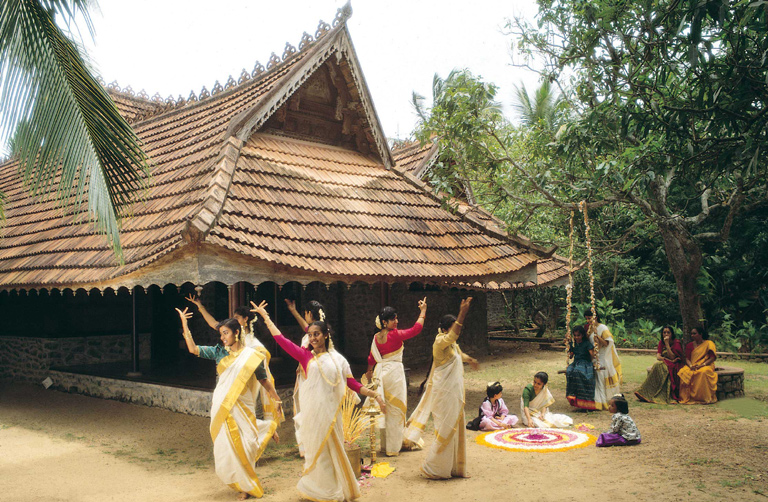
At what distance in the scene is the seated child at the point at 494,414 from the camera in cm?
770

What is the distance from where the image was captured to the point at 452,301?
14.7 metres

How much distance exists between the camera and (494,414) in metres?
7.82

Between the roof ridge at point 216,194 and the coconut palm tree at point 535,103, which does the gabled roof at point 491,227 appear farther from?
the coconut palm tree at point 535,103

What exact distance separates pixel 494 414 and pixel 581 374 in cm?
173

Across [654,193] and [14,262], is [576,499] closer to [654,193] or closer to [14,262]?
[654,193]

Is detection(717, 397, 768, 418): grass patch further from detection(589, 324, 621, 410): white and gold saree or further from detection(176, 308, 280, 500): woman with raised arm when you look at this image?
detection(176, 308, 280, 500): woman with raised arm

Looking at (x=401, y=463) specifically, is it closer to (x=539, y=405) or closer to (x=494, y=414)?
(x=494, y=414)

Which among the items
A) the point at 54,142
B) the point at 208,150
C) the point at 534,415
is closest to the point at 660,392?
the point at 534,415

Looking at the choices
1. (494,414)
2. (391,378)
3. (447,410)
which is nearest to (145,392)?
(391,378)

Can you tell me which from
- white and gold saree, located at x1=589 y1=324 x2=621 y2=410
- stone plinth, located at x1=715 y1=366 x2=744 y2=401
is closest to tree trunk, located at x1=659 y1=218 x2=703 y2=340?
stone plinth, located at x1=715 y1=366 x2=744 y2=401

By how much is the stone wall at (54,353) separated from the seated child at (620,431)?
344 inches

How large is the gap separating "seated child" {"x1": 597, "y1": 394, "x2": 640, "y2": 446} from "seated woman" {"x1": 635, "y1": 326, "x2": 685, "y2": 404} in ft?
9.36

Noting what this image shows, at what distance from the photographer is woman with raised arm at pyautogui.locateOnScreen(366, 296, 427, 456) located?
656 centimetres

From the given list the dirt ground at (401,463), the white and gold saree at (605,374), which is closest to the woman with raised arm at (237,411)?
the dirt ground at (401,463)
